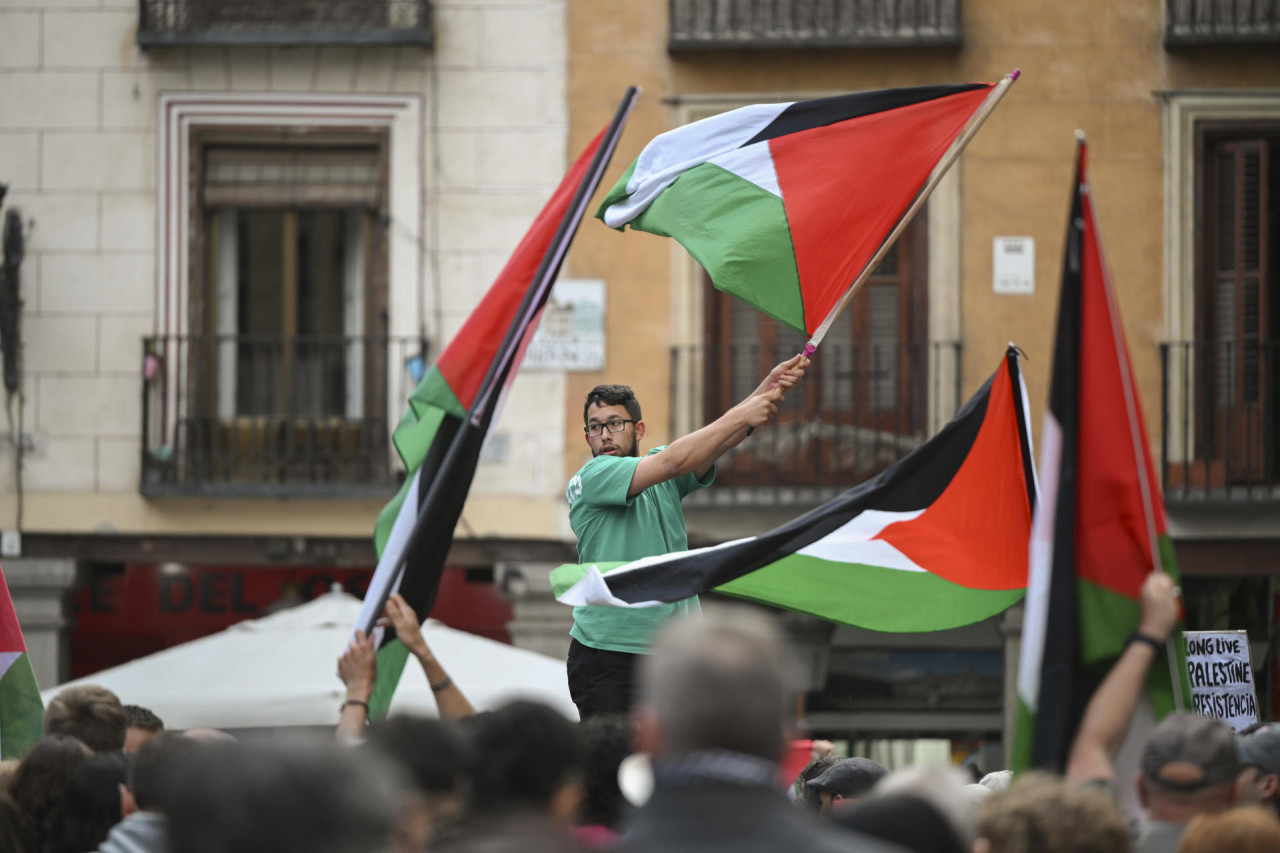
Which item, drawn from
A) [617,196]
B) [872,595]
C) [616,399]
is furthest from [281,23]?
[872,595]

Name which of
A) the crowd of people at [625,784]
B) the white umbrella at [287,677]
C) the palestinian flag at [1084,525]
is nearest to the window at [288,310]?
the white umbrella at [287,677]

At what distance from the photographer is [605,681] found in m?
5.89

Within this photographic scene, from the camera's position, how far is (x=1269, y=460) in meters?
12.6

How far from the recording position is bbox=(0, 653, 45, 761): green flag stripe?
6.41 metres

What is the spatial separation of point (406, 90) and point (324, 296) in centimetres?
173

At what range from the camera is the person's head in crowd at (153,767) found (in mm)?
4016

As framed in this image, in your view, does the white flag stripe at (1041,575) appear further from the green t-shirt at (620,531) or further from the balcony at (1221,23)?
the balcony at (1221,23)

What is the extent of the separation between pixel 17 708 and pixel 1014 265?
842 cm

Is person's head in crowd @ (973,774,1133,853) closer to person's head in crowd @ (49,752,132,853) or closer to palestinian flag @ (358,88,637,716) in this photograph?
person's head in crowd @ (49,752,132,853)

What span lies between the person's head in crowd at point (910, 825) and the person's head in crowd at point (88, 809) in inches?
79.5

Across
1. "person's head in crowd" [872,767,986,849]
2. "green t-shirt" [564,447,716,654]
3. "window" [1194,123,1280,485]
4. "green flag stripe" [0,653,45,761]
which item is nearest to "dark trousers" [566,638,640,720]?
Result: "green t-shirt" [564,447,716,654]

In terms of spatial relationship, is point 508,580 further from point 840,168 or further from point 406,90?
point 840,168

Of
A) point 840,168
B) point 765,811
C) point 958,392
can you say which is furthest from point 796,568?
point 958,392

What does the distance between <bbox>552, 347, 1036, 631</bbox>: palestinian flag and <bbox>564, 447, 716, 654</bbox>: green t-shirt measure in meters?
0.28
